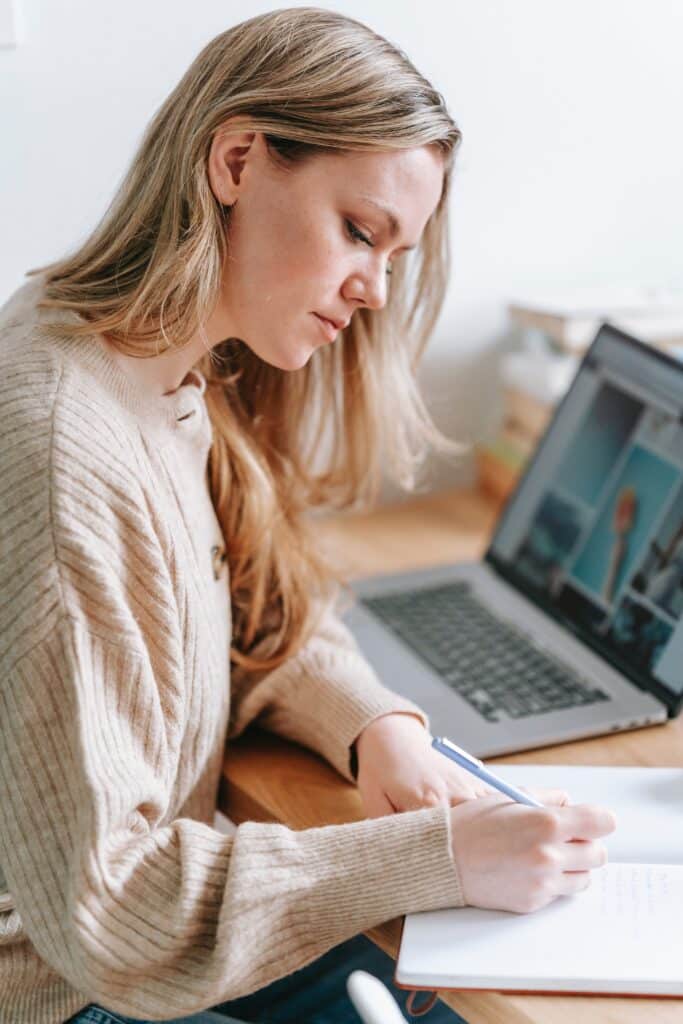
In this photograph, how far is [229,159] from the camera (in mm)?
922

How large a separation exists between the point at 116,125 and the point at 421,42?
0.36 metres

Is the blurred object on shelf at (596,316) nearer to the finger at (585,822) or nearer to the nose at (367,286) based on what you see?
the nose at (367,286)

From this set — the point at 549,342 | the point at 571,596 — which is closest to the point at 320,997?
the point at 571,596

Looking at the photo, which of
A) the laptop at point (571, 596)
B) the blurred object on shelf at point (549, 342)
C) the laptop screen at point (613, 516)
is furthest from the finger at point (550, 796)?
the blurred object on shelf at point (549, 342)

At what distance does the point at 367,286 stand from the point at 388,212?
0.06 m

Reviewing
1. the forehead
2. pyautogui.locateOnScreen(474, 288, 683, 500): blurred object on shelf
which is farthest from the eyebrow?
pyautogui.locateOnScreen(474, 288, 683, 500): blurred object on shelf

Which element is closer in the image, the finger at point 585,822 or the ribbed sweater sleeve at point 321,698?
the finger at point 585,822

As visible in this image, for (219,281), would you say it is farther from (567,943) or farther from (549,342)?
(549,342)

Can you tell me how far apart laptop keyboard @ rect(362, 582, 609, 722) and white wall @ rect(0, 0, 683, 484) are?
1.24ft

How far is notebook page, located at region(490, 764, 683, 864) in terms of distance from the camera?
917 mm

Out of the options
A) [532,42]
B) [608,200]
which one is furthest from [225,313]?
[608,200]

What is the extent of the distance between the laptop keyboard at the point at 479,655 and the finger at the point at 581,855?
0.27m

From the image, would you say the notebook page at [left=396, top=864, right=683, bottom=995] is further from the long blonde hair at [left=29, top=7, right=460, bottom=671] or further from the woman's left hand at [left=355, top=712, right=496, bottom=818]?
the long blonde hair at [left=29, top=7, right=460, bottom=671]

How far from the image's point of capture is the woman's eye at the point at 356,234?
93 centimetres
